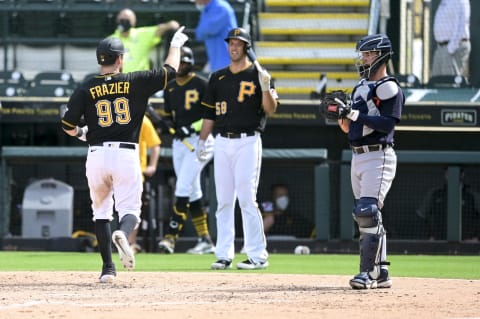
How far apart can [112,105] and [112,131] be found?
7.8 inches

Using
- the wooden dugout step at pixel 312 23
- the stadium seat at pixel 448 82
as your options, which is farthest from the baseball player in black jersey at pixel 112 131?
the wooden dugout step at pixel 312 23

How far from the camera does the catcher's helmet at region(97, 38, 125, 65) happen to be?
7.96 meters

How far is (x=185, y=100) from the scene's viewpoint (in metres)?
12.4

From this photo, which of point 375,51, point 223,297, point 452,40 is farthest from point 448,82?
point 223,297

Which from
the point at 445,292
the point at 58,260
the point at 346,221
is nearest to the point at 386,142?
the point at 445,292

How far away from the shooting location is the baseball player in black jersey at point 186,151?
12203 millimetres

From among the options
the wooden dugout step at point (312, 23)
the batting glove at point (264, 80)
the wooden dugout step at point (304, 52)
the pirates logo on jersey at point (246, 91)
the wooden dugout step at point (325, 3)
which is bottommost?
the pirates logo on jersey at point (246, 91)

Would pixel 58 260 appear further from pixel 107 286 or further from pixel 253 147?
pixel 107 286

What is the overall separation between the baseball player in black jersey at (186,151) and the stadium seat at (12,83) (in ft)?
9.02

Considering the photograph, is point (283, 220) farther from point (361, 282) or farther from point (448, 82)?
point (361, 282)

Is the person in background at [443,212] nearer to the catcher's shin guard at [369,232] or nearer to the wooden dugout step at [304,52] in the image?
the wooden dugout step at [304,52]

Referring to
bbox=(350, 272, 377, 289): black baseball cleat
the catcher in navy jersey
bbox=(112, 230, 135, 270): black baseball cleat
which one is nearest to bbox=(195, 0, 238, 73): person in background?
the catcher in navy jersey

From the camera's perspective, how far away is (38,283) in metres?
8.00

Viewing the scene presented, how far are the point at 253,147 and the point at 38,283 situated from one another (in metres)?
2.51
